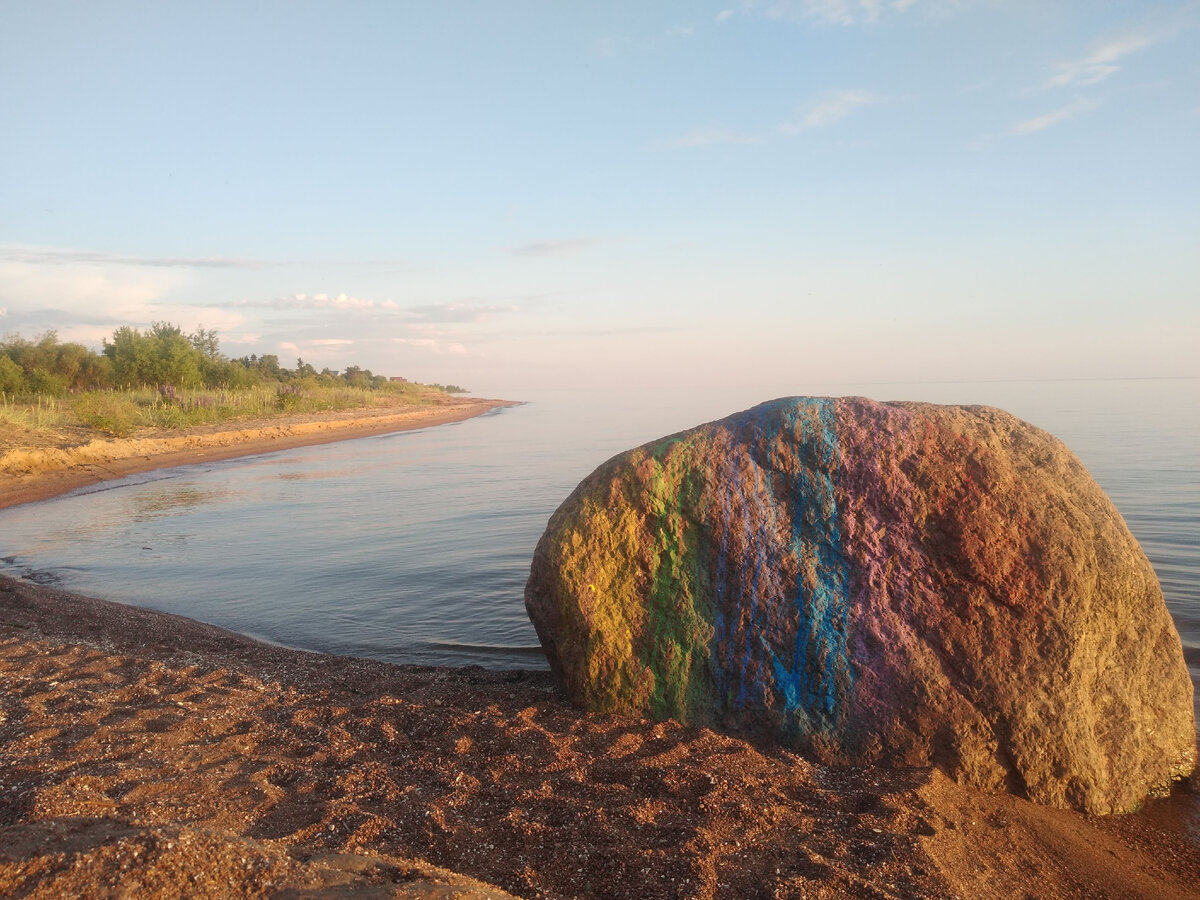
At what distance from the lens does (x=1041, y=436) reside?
4.89m

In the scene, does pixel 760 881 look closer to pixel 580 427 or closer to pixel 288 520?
pixel 288 520

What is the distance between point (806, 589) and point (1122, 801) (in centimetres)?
190

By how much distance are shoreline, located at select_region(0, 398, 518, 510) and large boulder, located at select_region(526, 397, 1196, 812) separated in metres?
14.9

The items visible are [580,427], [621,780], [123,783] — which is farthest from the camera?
[580,427]

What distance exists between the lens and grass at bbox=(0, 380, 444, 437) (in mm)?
23656

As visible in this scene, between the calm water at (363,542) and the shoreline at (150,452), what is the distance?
920mm

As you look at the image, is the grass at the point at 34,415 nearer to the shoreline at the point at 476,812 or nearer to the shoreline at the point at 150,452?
the shoreline at the point at 150,452

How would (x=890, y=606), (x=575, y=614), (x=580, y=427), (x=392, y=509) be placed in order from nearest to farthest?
(x=890, y=606)
(x=575, y=614)
(x=392, y=509)
(x=580, y=427)

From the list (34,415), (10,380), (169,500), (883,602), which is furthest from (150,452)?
(883,602)

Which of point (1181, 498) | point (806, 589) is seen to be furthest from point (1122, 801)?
point (1181, 498)

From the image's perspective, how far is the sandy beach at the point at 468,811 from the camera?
2.62 metres

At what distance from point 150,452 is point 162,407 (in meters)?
8.00

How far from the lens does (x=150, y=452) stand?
22562mm

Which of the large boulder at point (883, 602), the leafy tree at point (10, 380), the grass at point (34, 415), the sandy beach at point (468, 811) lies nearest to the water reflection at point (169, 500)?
the grass at point (34, 415)
